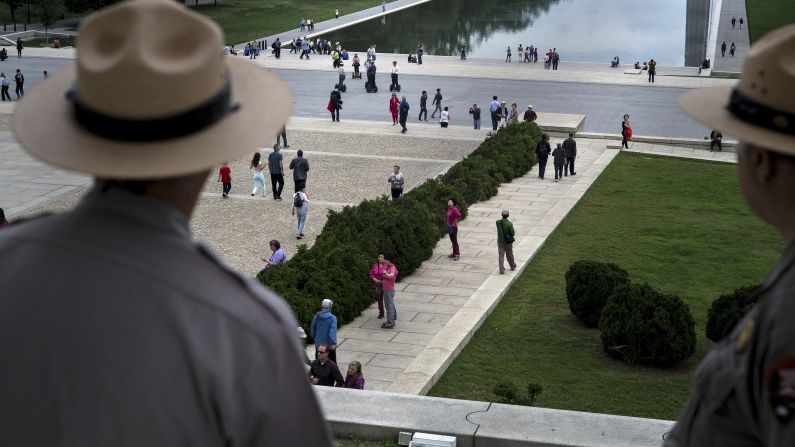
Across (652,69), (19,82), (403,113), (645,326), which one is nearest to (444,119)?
(403,113)

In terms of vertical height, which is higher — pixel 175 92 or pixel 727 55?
pixel 175 92

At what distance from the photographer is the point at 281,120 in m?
2.13

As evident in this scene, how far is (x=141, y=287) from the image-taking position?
6.08 ft

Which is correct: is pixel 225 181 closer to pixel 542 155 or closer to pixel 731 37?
pixel 542 155

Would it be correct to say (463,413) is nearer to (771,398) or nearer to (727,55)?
(771,398)

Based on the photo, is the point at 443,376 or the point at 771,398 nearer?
the point at 771,398

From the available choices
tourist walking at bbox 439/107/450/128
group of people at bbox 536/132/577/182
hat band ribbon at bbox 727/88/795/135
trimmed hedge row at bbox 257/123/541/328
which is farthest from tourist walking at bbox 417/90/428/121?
hat band ribbon at bbox 727/88/795/135

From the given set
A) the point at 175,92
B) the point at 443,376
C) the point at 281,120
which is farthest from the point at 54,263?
the point at 443,376

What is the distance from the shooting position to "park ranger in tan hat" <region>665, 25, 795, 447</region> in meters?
1.95

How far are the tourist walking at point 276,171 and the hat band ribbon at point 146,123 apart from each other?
77.4 feet

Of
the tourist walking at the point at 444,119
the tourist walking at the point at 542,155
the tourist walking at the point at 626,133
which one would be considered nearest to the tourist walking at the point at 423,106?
the tourist walking at the point at 444,119

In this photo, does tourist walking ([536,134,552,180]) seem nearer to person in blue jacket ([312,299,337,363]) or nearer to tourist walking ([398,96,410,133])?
tourist walking ([398,96,410,133])

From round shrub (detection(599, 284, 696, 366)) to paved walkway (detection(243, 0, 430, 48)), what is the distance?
48.0 m

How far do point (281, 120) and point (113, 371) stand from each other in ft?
1.92
